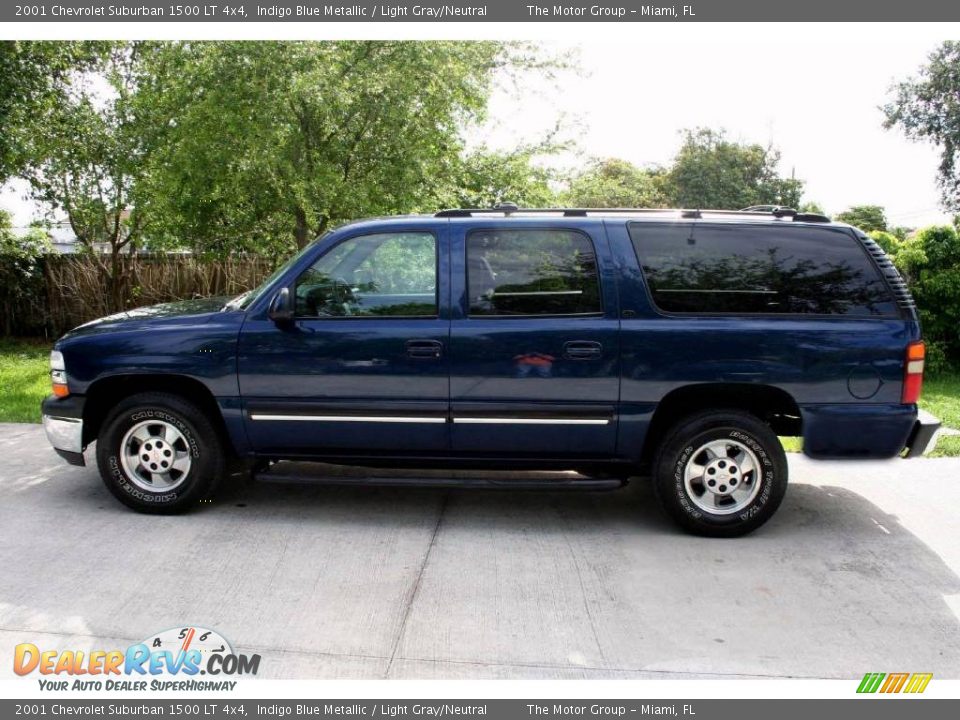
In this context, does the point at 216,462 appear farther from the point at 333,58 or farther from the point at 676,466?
the point at 333,58

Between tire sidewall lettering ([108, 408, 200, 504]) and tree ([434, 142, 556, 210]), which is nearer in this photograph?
tire sidewall lettering ([108, 408, 200, 504])

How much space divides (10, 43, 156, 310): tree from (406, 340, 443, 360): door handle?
27.3 ft

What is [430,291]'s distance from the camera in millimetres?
5047

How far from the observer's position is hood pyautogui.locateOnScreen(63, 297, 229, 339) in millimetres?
5219

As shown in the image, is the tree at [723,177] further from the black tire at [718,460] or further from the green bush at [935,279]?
the black tire at [718,460]

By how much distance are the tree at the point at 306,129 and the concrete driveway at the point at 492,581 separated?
4498 millimetres

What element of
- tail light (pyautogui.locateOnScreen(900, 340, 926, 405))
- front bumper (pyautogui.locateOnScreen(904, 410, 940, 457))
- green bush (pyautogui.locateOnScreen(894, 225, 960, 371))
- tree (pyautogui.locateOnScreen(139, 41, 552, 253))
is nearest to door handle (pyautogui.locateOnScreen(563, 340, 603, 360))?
tail light (pyautogui.locateOnScreen(900, 340, 926, 405))

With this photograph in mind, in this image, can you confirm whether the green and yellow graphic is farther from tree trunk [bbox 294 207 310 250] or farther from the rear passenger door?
tree trunk [bbox 294 207 310 250]

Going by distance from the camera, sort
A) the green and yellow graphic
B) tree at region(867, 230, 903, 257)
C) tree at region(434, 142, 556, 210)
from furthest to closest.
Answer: tree at region(434, 142, 556, 210) → tree at region(867, 230, 903, 257) → the green and yellow graphic

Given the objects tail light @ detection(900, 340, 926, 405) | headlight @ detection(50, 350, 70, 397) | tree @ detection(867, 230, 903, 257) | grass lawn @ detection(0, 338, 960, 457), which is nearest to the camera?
tail light @ detection(900, 340, 926, 405)

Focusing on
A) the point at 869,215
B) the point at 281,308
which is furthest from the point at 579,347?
the point at 869,215

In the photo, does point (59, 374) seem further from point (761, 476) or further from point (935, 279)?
point (935, 279)

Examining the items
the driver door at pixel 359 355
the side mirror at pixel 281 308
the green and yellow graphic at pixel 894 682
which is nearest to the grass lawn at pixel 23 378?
the driver door at pixel 359 355

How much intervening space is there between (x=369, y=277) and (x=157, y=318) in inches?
56.4
